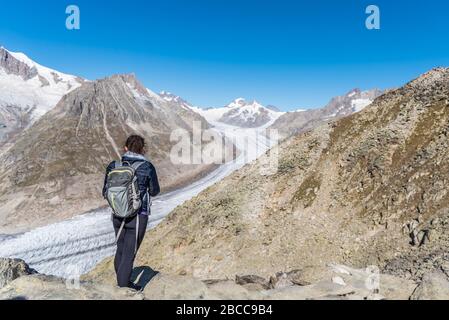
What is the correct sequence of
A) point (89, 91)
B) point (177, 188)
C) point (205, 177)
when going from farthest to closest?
point (89, 91), point (205, 177), point (177, 188)

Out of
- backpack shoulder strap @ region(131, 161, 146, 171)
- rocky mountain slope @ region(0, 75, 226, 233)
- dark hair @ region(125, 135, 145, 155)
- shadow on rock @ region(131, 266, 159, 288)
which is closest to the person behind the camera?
backpack shoulder strap @ region(131, 161, 146, 171)

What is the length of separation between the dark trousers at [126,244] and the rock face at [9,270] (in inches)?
406

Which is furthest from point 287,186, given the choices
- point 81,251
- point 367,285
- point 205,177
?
point 205,177

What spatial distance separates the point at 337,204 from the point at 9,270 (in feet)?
63.9

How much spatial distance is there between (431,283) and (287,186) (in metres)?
20.3

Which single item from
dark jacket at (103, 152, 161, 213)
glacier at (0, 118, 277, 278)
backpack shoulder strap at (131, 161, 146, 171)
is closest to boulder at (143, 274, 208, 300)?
dark jacket at (103, 152, 161, 213)

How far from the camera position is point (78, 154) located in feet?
396

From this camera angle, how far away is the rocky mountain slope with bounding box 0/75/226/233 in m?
92.8

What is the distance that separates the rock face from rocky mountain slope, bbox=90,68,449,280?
429 inches

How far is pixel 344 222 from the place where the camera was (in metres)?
25.8

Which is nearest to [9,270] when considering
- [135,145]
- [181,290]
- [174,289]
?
[174,289]

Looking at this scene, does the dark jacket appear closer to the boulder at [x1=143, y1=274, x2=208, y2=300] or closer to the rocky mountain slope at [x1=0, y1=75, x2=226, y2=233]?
the boulder at [x1=143, y1=274, x2=208, y2=300]
